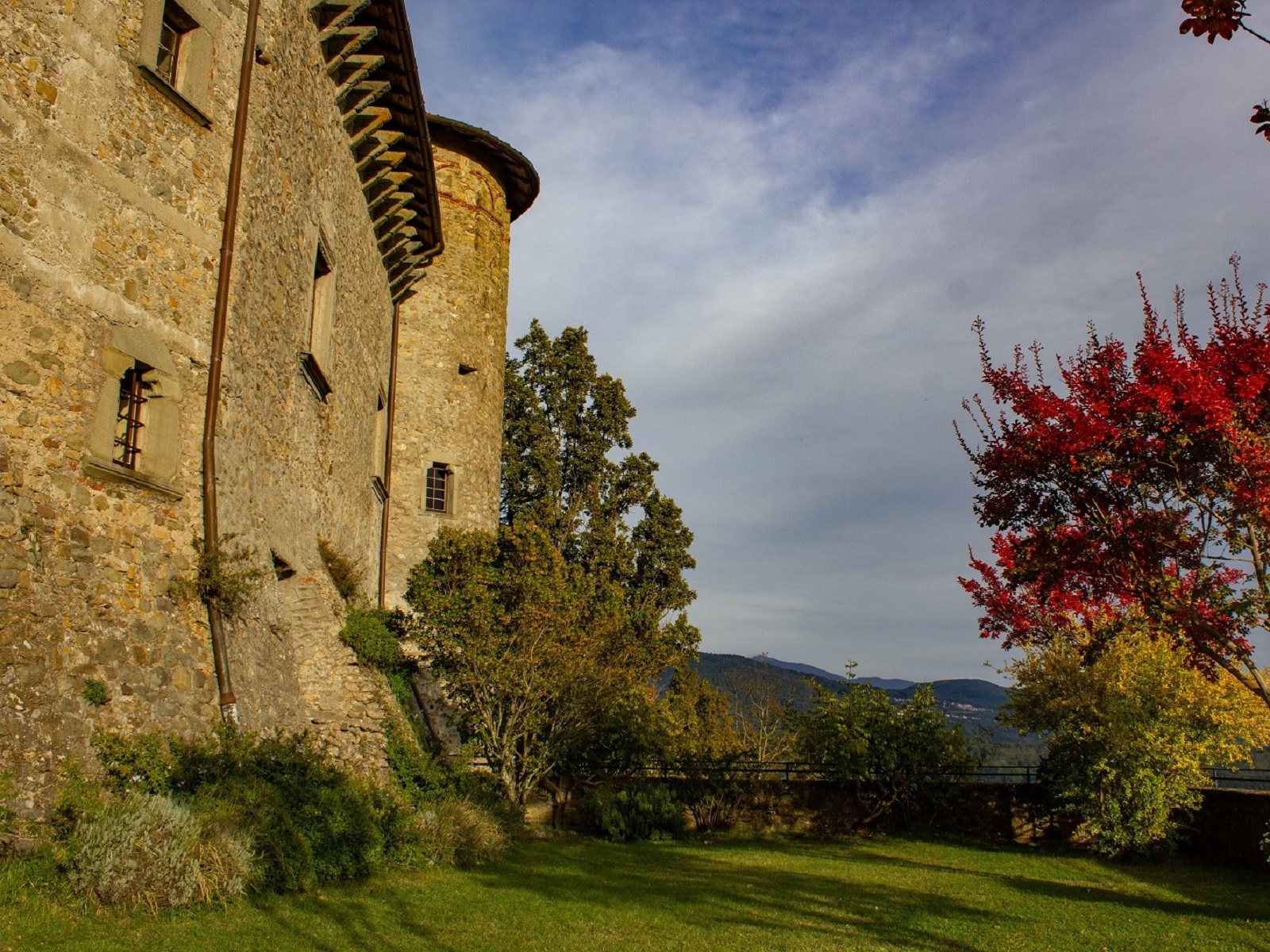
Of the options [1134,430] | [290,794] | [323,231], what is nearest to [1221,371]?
[1134,430]

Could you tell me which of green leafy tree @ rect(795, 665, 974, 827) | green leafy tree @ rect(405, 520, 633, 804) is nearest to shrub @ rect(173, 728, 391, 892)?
green leafy tree @ rect(405, 520, 633, 804)

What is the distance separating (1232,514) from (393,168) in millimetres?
13991

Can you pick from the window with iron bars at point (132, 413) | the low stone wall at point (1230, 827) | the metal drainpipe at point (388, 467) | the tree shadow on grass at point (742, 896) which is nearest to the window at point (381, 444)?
the metal drainpipe at point (388, 467)

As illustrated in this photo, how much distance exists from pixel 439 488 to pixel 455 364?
9.59 ft

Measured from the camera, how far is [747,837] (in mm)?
19312

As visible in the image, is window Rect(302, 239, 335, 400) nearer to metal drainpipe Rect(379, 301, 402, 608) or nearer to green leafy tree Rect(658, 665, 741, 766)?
metal drainpipe Rect(379, 301, 402, 608)

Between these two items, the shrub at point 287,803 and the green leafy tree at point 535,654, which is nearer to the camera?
the shrub at point 287,803

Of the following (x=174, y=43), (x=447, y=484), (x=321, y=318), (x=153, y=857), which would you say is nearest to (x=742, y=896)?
(x=153, y=857)

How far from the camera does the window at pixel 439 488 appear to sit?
855 inches

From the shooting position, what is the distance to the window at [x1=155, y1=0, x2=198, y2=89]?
31.7 ft

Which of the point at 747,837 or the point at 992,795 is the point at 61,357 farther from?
the point at 992,795

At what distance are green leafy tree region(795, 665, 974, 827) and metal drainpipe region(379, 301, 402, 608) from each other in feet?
33.6

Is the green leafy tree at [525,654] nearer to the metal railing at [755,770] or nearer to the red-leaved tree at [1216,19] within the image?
the metal railing at [755,770]

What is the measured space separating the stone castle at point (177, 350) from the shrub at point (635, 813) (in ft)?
20.2
